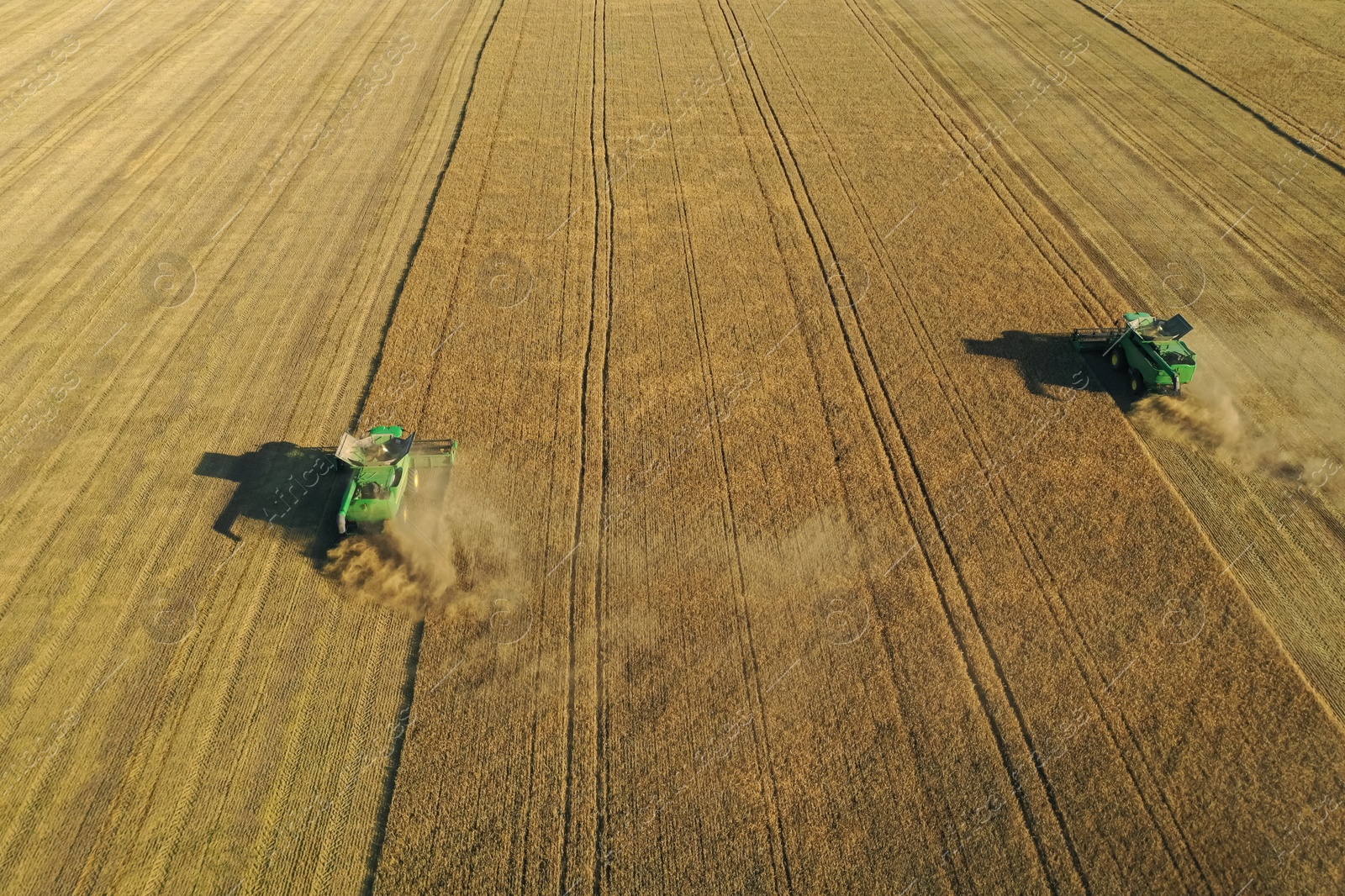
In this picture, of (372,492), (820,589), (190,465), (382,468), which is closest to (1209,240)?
(820,589)

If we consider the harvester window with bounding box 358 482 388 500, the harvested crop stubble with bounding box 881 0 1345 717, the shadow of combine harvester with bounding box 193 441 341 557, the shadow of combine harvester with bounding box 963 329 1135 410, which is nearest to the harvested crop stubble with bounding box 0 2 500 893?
the shadow of combine harvester with bounding box 193 441 341 557

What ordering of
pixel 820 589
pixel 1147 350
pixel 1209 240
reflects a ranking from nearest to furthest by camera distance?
1. pixel 820 589
2. pixel 1147 350
3. pixel 1209 240

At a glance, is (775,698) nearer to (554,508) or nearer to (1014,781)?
(1014,781)

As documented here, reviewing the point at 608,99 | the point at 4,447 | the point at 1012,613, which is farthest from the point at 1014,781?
the point at 608,99

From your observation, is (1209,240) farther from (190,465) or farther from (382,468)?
(190,465)

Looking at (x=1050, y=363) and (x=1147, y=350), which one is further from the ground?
(x=1147, y=350)

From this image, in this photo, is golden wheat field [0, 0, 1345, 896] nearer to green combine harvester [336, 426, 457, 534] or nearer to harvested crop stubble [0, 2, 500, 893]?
harvested crop stubble [0, 2, 500, 893]

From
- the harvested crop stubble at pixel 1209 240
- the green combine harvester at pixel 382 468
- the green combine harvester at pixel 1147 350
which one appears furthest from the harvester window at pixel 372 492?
the green combine harvester at pixel 1147 350
